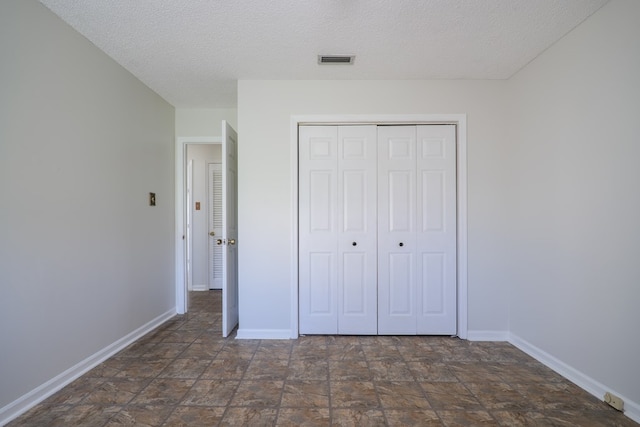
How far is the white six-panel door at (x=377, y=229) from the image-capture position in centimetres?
314

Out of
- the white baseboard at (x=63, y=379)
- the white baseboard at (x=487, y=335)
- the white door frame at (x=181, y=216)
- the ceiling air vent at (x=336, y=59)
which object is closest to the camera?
the white baseboard at (x=63, y=379)

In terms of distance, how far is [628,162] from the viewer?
191cm

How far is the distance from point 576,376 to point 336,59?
3111 millimetres

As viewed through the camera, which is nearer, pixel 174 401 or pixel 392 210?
pixel 174 401

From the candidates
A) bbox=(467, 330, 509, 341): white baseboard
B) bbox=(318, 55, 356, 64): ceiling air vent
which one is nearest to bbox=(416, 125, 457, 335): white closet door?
bbox=(467, 330, 509, 341): white baseboard

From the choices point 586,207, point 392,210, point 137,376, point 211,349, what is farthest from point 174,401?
point 586,207

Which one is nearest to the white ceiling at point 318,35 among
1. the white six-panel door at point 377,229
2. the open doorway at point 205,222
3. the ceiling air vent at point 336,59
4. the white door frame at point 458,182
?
the ceiling air vent at point 336,59

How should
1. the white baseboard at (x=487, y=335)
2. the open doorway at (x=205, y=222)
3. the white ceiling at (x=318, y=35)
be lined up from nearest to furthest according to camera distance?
the white ceiling at (x=318, y=35) < the white baseboard at (x=487, y=335) < the open doorway at (x=205, y=222)

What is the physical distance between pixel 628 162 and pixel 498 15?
4.20ft

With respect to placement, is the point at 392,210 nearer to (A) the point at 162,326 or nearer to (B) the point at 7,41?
(A) the point at 162,326

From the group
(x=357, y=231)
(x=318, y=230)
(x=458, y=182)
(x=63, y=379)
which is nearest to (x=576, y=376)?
(x=458, y=182)

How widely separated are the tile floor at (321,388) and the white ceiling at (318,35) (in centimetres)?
262

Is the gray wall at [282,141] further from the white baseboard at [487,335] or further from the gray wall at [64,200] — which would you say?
the white baseboard at [487,335]

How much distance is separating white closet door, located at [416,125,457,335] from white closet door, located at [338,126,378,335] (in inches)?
18.5
